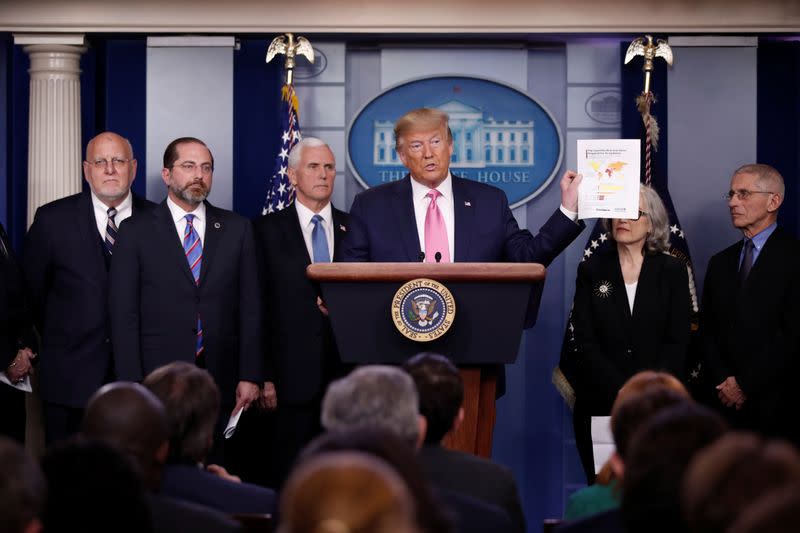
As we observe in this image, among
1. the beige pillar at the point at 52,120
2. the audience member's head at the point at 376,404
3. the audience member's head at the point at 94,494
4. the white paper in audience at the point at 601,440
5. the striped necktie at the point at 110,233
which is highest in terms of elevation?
the beige pillar at the point at 52,120

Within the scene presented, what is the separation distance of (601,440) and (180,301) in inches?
70.6

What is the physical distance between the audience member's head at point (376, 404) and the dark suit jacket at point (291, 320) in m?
2.45

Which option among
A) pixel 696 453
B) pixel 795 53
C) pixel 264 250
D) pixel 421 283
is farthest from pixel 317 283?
pixel 795 53

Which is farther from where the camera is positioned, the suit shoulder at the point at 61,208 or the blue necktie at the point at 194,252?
the suit shoulder at the point at 61,208

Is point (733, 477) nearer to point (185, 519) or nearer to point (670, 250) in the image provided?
point (185, 519)

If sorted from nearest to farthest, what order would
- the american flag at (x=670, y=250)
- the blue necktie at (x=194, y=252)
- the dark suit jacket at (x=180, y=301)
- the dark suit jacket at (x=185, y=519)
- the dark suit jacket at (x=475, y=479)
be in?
the dark suit jacket at (x=185, y=519) → the dark suit jacket at (x=475, y=479) → the dark suit jacket at (x=180, y=301) → the blue necktie at (x=194, y=252) → the american flag at (x=670, y=250)

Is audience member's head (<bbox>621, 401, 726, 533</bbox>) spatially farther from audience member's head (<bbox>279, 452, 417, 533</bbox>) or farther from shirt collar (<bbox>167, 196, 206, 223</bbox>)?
shirt collar (<bbox>167, 196, 206, 223</bbox>)

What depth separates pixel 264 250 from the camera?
534cm

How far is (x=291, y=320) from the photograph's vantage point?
5.26 metres

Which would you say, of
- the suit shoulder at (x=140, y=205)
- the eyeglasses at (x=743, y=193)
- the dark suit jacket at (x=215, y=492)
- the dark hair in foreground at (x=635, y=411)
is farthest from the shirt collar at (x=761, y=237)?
the dark suit jacket at (x=215, y=492)

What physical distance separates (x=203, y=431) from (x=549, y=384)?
12.0 ft

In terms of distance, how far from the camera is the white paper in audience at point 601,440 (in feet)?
15.3

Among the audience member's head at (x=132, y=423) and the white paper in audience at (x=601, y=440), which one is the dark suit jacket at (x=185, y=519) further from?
the white paper in audience at (x=601, y=440)

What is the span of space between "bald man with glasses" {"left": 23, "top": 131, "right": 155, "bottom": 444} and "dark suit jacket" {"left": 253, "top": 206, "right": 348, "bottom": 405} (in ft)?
1.97
